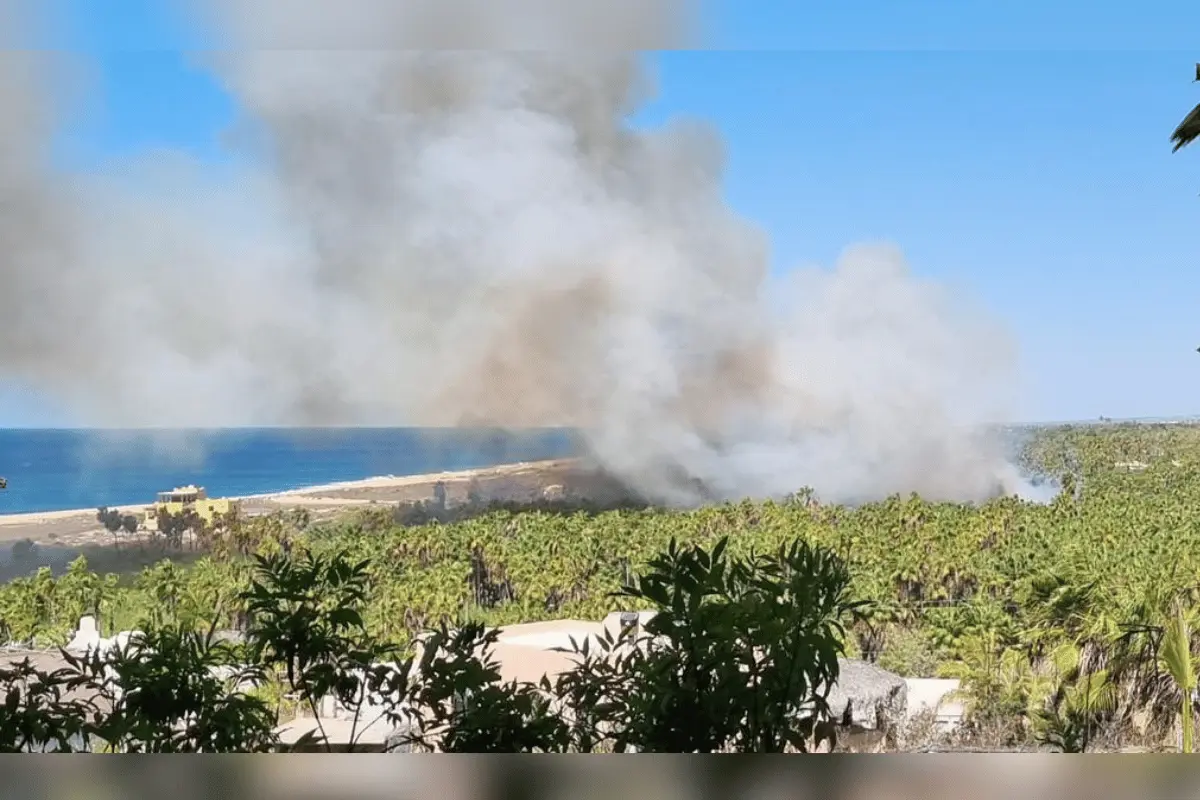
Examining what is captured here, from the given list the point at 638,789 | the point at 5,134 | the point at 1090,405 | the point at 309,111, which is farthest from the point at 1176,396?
the point at 5,134

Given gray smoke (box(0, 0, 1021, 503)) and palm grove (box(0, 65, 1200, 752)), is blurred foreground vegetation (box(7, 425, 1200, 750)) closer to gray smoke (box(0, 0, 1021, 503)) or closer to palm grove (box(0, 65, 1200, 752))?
palm grove (box(0, 65, 1200, 752))

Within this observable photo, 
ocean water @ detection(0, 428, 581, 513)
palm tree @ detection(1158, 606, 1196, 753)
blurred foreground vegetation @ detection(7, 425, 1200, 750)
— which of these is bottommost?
palm tree @ detection(1158, 606, 1196, 753)

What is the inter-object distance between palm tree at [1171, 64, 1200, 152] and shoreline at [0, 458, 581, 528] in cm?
188

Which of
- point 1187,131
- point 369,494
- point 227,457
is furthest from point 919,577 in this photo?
point 227,457

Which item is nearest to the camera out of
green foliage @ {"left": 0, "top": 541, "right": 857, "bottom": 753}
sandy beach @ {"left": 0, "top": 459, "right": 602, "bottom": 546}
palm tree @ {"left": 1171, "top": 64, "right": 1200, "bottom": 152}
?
green foliage @ {"left": 0, "top": 541, "right": 857, "bottom": 753}

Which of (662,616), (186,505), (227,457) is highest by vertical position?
(227,457)

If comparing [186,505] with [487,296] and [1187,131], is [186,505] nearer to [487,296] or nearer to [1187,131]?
[487,296]

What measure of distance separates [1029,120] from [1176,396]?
876 mm

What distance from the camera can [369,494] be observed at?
306cm

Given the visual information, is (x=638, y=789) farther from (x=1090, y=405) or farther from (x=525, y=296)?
(x=1090, y=405)

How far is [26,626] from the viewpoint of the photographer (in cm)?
296

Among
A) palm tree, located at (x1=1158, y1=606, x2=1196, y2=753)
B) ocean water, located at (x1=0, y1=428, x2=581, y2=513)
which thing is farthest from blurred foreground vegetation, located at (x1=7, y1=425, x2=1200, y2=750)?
ocean water, located at (x1=0, y1=428, x2=581, y2=513)

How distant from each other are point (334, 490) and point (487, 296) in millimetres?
697

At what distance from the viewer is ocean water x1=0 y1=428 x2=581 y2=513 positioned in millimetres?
2986
